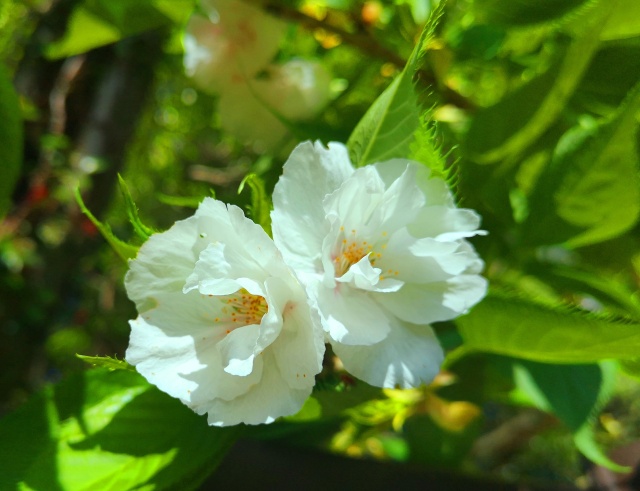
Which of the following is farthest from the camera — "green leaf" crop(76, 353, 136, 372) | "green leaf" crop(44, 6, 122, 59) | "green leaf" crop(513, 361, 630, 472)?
"green leaf" crop(44, 6, 122, 59)

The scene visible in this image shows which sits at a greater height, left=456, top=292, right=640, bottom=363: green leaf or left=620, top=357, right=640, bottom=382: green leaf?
left=456, top=292, right=640, bottom=363: green leaf

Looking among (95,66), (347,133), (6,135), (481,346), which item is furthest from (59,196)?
(481,346)

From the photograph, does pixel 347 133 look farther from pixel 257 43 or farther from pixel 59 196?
pixel 59 196

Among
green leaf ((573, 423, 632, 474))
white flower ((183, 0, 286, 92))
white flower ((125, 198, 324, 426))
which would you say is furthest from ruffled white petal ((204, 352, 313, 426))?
white flower ((183, 0, 286, 92))

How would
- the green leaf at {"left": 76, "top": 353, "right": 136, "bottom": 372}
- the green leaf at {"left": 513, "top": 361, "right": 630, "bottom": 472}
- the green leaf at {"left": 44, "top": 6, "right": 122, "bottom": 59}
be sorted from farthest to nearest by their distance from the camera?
the green leaf at {"left": 44, "top": 6, "right": 122, "bottom": 59}, the green leaf at {"left": 513, "top": 361, "right": 630, "bottom": 472}, the green leaf at {"left": 76, "top": 353, "right": 136, "bottom": 372}

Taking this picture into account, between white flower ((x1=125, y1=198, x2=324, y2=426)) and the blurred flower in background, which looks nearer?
white flower ((x1=125, y1=198, x2=324, y2=426))

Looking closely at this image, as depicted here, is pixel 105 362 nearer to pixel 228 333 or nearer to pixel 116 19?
pixel 228 333

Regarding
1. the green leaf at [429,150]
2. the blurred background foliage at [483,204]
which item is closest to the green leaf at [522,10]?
the blurred background foliage at [483,204]

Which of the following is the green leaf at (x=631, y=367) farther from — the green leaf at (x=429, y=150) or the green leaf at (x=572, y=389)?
the green leaf at (x=429, y=150)

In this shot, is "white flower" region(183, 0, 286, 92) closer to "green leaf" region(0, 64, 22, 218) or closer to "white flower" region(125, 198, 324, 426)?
"green leaf" region(0, 64, 22, 218)
